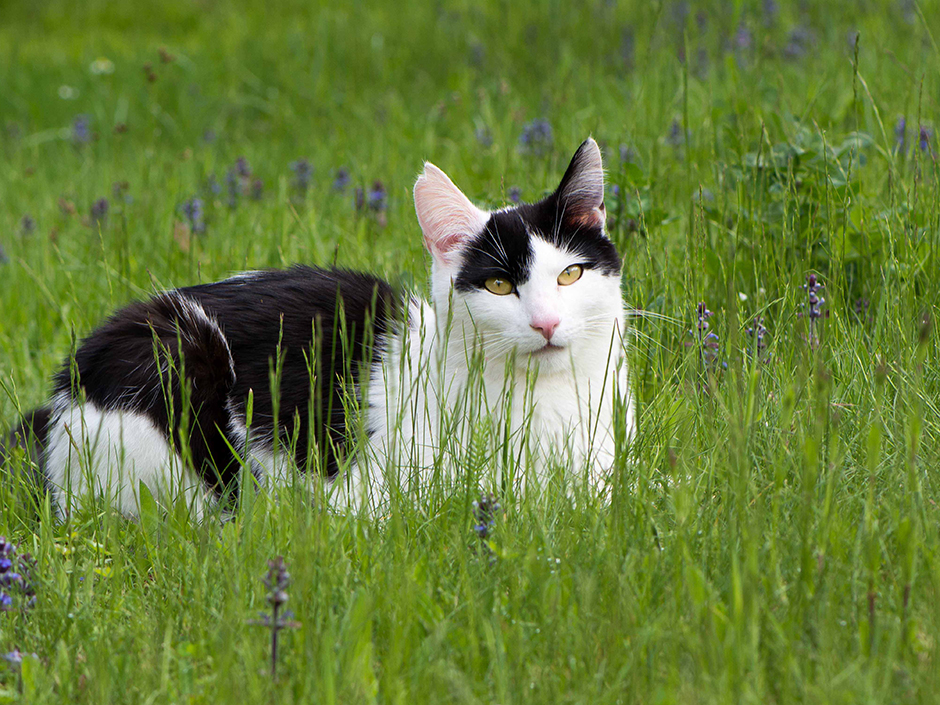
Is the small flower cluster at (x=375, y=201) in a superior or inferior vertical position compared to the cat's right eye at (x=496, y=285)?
superior

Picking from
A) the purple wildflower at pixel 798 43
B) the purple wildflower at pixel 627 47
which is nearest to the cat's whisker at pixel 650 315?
the purple wildflower at pixel 798 43

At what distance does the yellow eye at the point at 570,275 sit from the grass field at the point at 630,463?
9.4 inches

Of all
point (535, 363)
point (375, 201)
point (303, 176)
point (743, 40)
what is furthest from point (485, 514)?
point (743, 40)

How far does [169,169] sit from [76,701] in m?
4.56

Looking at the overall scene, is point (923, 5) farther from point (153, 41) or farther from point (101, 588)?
point (153, 41)

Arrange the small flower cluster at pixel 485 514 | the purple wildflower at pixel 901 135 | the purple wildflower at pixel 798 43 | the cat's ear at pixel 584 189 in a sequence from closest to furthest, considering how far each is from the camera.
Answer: the small flower cluster at pixel 485 514 → the cat's ear at pixel 584 189 → the purple wildflower at pixel 901 135 → the purple wildflower at pixel 798 43

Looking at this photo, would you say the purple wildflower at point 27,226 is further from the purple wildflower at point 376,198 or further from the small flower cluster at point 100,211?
the purple wildflower at point 376,198

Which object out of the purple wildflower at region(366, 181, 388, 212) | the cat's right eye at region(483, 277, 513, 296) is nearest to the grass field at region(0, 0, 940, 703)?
the purple wildflower at region(366, 181, 388, 212)

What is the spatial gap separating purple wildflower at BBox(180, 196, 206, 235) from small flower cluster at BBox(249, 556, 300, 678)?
2780 mm

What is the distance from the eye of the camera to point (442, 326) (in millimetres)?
2654

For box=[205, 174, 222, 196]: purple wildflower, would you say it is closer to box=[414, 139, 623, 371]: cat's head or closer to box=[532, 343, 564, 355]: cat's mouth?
box=[414, 139, 623, 371]: cat's head

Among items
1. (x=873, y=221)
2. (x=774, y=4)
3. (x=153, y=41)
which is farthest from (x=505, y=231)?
(x=153, y=41)

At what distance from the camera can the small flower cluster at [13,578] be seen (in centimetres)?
178

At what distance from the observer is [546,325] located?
7.93ft
